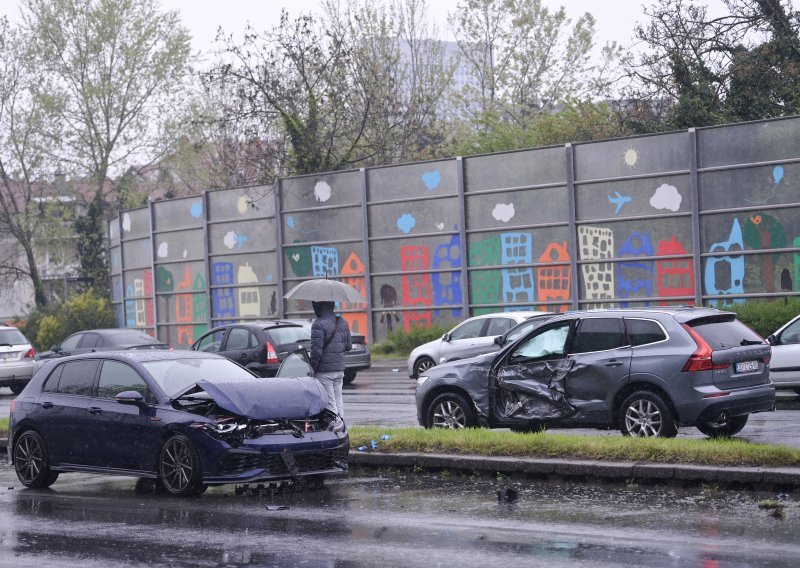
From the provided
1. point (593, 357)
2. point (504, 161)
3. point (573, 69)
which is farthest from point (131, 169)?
point (593, 357)

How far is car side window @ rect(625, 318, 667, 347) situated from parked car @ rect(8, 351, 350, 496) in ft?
11.5

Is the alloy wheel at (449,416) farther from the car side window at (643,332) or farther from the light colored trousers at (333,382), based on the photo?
the car side window at (643,332)

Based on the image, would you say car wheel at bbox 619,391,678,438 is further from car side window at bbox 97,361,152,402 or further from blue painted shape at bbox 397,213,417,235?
blue painted shape at bbox 397,213,417,235

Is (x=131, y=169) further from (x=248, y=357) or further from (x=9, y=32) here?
(x=248, y=357)

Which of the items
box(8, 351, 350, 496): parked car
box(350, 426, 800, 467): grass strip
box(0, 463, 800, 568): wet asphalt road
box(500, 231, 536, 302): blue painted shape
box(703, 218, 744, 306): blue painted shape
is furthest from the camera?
box(500, 231, 536, 302): blue painted shape

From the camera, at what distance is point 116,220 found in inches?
1730

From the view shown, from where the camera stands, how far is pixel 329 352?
14.1m

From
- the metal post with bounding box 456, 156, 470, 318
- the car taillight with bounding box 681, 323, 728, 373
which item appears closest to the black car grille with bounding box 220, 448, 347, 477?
the car taillight with bounding box 681, 323, 728, 373

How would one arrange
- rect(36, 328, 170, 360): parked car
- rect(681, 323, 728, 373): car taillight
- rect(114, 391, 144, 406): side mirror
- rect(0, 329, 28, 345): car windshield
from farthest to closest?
rect(0, 329, 28, 345): car windshield
rect(36, 328, 170, 360): parked car
rect(681, 323, 728, 373): car taillight
rect(114, 391, 144, 406): side mirror

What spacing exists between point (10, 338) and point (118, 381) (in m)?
18.3

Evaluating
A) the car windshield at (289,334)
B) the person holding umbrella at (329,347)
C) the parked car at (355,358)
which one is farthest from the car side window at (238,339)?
the person holding umbrella at (329,347)

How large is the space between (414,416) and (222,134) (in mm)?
43558

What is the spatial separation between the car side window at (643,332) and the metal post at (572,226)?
16059 millimetres

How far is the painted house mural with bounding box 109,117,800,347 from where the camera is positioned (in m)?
27.3
